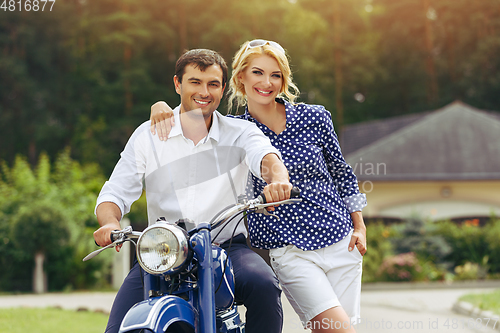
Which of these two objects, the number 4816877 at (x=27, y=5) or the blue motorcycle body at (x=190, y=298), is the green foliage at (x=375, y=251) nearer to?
the number 4816877 at (x=27, y=5)

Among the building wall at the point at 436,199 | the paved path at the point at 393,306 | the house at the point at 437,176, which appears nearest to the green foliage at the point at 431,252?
the paved path at the point at 393,306

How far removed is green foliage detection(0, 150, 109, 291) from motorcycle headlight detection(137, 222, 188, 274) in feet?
29.1

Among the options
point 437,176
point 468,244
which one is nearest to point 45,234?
point 468,244

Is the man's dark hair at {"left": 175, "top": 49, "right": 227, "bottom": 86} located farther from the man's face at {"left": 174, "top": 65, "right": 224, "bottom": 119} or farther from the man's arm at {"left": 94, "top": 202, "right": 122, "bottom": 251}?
the man's arm at {"left": 94, "top": 202, "right": 122, "bottom": 251}

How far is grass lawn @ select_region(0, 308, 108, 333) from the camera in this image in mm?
5598

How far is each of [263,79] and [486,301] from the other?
6.45 meters

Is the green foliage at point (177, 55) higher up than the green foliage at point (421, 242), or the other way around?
the green foliage at point (177, 55)

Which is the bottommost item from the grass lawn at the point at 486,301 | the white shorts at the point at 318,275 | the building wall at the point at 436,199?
the grass lawn at the point at 486,301

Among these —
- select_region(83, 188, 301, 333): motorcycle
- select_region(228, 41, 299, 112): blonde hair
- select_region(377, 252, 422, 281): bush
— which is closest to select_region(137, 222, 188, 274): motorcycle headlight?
select_region(83, 188, 301, 333): motorcycle

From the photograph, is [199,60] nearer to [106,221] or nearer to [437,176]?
[106,221]

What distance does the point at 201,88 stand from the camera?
2.45 m

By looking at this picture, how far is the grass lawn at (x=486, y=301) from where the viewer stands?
6.95 meters

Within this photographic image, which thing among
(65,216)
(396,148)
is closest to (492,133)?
(396,148)

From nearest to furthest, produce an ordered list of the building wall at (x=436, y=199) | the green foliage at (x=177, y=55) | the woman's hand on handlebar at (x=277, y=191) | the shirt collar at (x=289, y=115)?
the woman's hand on handlebar at (x=277, y=191)
the shirt collar at (x=289, y=115)
the building wall at (x=436, y=199)
the green foliage at (x=177, y=55)
